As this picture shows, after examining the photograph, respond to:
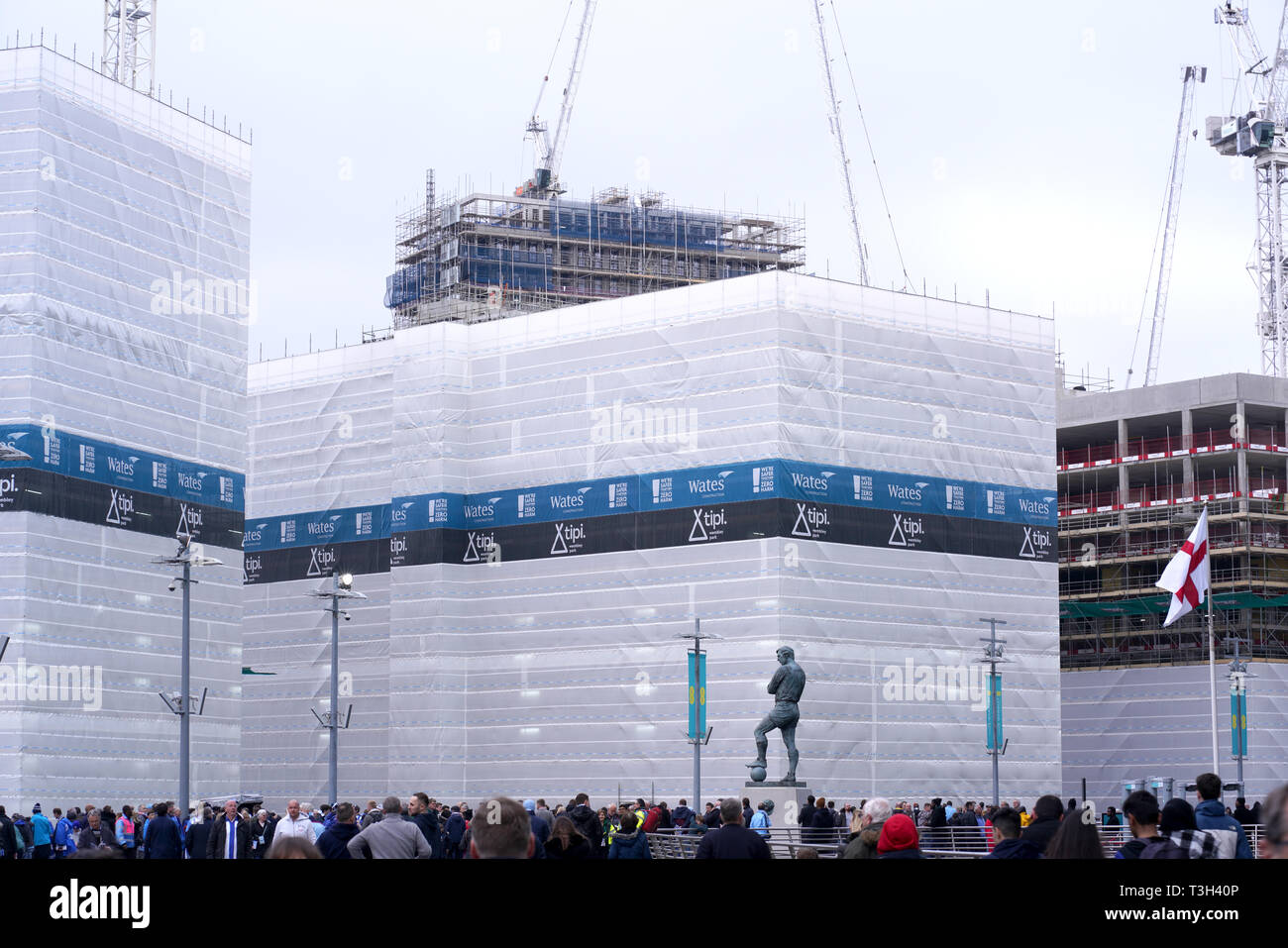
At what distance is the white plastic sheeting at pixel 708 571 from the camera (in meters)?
58.6

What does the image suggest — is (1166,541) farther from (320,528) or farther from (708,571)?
(320,528)

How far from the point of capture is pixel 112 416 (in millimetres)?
52469

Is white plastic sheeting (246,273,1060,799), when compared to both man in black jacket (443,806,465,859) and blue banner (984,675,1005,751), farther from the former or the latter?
man in black jacket (443,806,465,859)

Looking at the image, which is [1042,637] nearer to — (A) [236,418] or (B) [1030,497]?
(B) [1030,497]

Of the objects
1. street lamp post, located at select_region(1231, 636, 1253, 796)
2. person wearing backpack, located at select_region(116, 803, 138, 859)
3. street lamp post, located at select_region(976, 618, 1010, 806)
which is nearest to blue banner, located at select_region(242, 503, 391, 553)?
street lamp post, located at select_region(976, 618, 1010, 806)

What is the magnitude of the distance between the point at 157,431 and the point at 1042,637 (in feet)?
96.7

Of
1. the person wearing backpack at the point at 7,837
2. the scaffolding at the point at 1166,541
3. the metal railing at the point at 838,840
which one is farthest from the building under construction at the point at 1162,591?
the person wearing backpack at the point at 7,837

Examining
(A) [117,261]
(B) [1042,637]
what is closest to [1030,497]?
(B) [1042,637]

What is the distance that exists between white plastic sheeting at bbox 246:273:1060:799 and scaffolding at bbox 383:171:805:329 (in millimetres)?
32415

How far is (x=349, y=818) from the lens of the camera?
16.8m

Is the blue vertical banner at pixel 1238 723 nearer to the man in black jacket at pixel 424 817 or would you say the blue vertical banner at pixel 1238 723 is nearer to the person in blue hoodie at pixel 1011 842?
the man in black jacket at pixel 424 817

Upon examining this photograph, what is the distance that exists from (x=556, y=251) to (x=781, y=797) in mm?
68071

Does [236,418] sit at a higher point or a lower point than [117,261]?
lower
